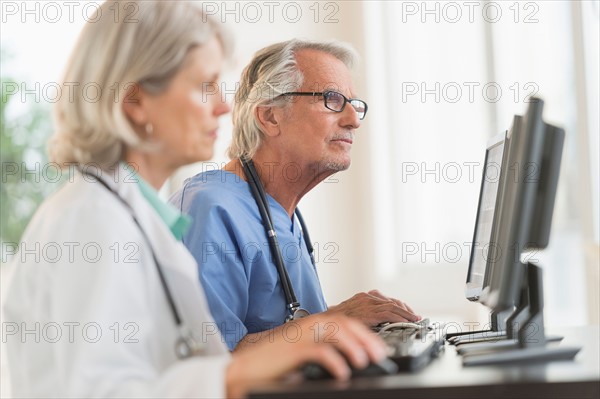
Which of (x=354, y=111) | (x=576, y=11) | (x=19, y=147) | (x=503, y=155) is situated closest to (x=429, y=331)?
(x=503, y=155)

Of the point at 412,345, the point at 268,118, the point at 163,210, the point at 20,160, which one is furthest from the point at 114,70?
the point at 20,160

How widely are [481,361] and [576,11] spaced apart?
292cm

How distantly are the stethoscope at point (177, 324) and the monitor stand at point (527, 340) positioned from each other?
40 cm

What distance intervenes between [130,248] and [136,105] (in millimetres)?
225

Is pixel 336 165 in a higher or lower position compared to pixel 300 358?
higher

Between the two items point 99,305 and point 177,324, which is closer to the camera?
point 99,305

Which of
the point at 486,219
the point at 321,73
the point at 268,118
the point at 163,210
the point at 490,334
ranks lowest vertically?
the point at 490,334

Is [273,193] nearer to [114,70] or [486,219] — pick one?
[486,219]

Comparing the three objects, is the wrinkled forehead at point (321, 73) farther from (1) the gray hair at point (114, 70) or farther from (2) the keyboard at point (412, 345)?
(1) the gray hair at point (114, 70)

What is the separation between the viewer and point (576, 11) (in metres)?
3.82

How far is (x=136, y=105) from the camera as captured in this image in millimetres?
1262

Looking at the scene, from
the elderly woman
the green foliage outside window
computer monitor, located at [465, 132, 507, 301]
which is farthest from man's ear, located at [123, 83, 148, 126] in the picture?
the green foliage outside window

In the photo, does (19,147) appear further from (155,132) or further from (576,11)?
(155,132)

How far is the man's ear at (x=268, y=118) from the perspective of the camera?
8.18 feet
